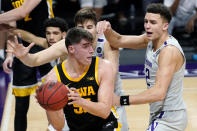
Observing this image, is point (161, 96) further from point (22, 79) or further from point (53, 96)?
point (22, 79)

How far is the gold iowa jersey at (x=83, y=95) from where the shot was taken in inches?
161

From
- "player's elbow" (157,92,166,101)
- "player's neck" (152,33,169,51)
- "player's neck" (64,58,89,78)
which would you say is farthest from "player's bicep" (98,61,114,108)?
"player's neck" (152,33,169,51)

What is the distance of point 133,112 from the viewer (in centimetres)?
714

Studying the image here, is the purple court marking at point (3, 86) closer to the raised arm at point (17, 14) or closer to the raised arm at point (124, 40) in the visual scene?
the raised arm at point (17, 14)

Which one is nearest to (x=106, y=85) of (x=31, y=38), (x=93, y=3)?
→ (x=31, y=38)

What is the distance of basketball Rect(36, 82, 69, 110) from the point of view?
3684mm

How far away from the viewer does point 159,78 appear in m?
4.18

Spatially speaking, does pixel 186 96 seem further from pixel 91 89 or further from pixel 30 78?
pixel 91 89

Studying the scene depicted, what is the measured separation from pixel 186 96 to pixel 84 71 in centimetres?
411

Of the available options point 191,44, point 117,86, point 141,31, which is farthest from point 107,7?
point 117,86

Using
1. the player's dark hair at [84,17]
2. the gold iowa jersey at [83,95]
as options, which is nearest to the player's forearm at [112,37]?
the player's dark hair at [84,17]

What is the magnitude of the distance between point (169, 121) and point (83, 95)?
39.8 inches

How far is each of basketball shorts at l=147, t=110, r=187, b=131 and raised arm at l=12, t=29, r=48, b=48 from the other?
2.10 m

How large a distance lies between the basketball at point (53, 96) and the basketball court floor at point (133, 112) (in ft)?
9.41
